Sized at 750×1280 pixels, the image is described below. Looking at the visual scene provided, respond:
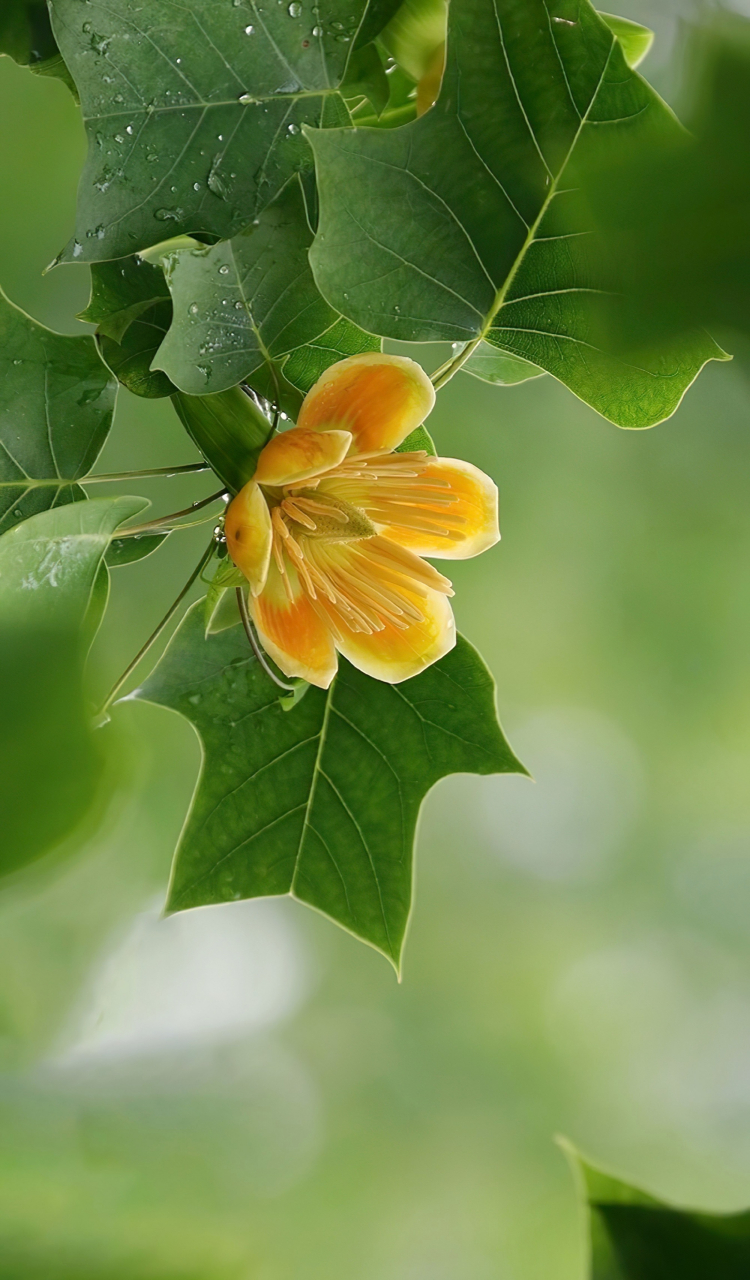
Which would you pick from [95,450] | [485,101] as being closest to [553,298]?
[485,101]

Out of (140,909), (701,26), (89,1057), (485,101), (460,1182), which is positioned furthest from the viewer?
(460,1182)

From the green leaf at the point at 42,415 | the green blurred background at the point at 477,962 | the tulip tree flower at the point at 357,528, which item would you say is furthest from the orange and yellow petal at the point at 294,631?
the green blurred background at the point at 477,962

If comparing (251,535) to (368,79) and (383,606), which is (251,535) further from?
(368,79)

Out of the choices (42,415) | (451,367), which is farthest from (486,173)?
(42,415)

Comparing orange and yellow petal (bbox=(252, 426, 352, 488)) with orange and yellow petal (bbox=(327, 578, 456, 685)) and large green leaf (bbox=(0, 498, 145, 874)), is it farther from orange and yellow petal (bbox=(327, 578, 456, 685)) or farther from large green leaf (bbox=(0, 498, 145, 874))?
large green leaf (bbox=(0, 498, 145, 874))

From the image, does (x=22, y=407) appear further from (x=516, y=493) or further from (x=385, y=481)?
(x=516, y=493)
